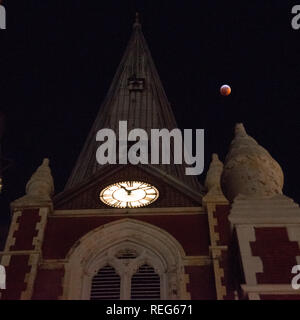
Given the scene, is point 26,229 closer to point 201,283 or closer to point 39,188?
point 39,188

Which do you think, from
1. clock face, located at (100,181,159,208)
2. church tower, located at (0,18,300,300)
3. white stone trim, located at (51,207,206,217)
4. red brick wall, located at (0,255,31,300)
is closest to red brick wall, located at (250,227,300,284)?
church tower, located at (0,18,300,300)

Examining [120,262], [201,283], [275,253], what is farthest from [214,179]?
[275,253]

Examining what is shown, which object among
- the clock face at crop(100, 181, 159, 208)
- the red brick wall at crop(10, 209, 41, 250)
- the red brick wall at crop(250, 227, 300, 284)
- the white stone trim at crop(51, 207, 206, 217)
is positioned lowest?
the red brick wall at crop(250, 227, 300, 284)

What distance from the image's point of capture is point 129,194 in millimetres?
22484

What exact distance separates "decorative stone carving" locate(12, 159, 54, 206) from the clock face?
1730 millimetres

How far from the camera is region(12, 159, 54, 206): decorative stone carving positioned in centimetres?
2172

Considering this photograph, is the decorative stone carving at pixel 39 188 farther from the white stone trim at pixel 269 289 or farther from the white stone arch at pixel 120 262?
the white stone trim at pixel 269 289

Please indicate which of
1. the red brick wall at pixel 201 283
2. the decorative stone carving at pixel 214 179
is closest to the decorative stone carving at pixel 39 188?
the decorative stone carving at pixel 214 179

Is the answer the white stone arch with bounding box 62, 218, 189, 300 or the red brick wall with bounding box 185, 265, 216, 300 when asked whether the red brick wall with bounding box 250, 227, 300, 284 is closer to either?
the red brick wall with bounding box 185, 265, 216, 300

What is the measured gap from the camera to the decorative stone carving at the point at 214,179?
22.0 metres

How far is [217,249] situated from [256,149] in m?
5.59

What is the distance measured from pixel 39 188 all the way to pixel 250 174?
10434mm

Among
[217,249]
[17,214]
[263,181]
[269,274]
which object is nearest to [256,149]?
[263,181]
